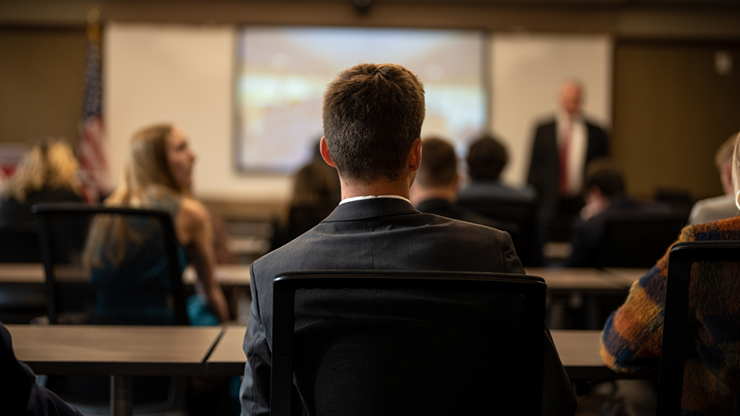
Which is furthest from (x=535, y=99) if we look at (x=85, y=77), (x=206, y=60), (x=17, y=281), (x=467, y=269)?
(x=467, y=269)

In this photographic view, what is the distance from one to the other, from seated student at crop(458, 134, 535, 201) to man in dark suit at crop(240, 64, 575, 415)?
81.7 inches

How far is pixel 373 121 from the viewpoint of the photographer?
100cm

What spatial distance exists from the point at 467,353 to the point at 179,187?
5.54 feet

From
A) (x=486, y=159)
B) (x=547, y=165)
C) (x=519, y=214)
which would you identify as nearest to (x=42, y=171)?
(x=486, y=159)

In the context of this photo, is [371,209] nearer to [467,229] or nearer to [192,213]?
[467,229]

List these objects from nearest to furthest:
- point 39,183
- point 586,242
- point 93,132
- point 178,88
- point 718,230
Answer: point 718,230, point 586,242, point 39,183, point 93,132, point 178,88

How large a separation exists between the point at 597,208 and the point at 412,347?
292 centimetres

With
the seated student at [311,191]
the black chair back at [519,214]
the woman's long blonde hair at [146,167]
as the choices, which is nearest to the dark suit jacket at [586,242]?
the black chair back at [519,214]

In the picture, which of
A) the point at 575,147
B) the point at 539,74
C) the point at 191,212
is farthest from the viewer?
the point at 539,74

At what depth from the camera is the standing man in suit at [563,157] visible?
5.71 meters

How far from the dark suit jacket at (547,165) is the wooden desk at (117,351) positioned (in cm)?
490

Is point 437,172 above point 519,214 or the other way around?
above

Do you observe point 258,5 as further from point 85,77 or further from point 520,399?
point 520,399

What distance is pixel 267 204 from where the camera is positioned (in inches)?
261
